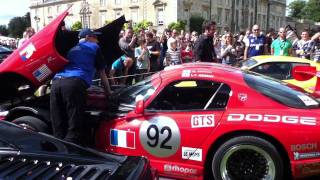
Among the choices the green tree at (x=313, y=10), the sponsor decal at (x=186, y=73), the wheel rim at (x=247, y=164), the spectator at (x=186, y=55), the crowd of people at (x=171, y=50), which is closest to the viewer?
the wheel rim at (x=247, y=164)

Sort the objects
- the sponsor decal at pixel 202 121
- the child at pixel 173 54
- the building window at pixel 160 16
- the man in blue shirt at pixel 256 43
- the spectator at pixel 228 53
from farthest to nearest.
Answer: the building window at pixel 160 16, the child at pixel 173 54, the spectator at pixel 228 53, the man in blue shirt at pixel 256 43, the sponsor decal at pixel 202 121

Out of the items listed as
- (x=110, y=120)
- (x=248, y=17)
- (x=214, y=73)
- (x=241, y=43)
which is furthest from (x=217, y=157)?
(x=248, y=17)

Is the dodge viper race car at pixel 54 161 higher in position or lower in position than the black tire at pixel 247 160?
higher

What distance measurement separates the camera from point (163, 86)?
4645 mm

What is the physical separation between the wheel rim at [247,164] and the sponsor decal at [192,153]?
25 centimetres

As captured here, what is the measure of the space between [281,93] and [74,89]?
7.76 ft

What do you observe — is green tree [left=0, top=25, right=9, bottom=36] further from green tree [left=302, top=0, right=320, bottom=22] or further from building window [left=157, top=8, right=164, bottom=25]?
green tree [left=302, top=0, right=320, bottom=22]

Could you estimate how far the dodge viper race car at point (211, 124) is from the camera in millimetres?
4176

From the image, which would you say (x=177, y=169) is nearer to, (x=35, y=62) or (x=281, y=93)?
(x=281, y=93)

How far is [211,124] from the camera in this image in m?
4.31

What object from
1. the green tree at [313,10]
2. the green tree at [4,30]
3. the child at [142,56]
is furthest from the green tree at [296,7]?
the child at [142,56]

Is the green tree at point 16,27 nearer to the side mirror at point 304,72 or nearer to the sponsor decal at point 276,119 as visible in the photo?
the side mirror at point 304,72

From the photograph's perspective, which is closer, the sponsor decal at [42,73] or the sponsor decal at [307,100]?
the sponsor decal at [307,100]

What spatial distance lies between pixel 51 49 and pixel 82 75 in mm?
475
